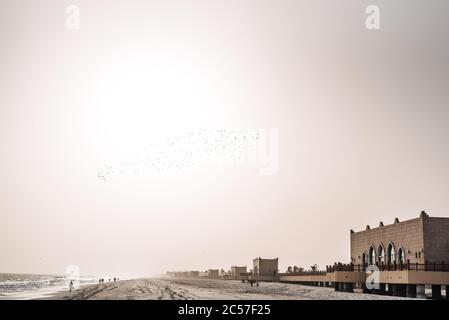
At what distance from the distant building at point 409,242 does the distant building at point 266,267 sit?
44.7 metres

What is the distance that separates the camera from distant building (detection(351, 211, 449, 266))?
5047 cm

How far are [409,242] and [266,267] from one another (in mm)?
60560

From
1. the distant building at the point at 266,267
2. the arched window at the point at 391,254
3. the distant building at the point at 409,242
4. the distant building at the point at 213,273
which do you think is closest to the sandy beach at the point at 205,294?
the distant building at the point at 409,242

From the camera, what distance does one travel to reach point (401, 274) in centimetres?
4569

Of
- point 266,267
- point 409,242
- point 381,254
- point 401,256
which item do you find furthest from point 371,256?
point 266,267

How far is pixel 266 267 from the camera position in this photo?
111562 mm

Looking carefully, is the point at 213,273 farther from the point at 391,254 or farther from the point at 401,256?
the point at 401,256

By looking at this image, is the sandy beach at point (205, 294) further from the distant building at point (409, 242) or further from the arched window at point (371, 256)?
the distant building at point (409, 242)

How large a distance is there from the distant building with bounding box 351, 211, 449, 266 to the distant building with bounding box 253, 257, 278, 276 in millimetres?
44699

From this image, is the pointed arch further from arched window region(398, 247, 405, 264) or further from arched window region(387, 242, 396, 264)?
arched window region(387, 242, 396, 264)
